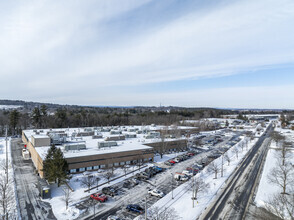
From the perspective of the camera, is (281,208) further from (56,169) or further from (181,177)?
(56,169)

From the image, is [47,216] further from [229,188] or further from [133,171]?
[229,188]

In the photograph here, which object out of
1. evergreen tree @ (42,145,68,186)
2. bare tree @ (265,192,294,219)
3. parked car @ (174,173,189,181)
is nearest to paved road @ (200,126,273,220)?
bare tree @ (265,192,294,219)

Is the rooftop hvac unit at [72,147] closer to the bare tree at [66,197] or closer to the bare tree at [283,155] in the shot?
the bare tree at [66,197]

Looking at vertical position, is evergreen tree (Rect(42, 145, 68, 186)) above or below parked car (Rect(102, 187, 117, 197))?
above

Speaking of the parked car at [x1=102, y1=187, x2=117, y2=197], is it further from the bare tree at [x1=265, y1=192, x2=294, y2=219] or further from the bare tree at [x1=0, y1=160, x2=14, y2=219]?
the bare tree at [x1=265, y1=192, x2=294, y2=219]

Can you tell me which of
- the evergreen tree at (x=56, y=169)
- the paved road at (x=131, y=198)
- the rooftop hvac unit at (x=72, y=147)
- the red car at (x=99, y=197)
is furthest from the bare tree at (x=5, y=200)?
the rooftop hvac unit at (x=72, y=147)

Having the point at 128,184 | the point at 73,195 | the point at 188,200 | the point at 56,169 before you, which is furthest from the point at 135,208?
the point at 56,169

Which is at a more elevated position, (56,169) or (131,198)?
(56,169)
